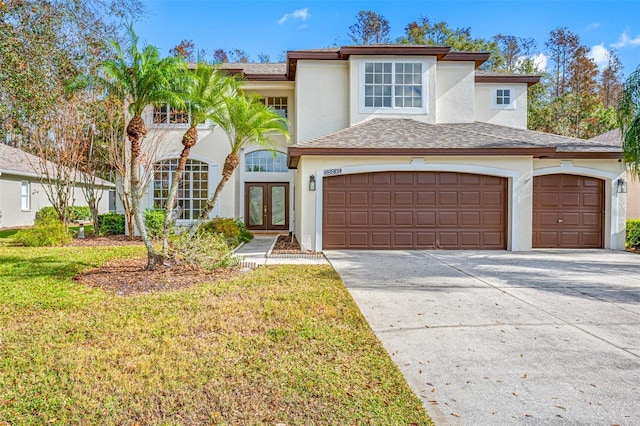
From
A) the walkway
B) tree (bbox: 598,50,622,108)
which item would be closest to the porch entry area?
the walkway

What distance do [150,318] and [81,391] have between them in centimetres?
204

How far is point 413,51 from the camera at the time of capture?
587 inches

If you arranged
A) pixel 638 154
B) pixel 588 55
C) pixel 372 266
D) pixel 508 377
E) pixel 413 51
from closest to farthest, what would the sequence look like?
pixel 508 377, pixel 372 266, pixel 638 154, pixel 413 51, pixel 588 55

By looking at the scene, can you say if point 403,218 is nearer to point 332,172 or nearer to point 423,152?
point 423,152

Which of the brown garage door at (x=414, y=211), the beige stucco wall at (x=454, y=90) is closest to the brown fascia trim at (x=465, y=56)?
the beige stucco wall at (x=454, y=90)

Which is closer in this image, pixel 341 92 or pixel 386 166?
pixel 386 166

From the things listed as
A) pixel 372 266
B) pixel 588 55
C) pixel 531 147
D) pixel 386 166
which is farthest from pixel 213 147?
pixel 588 55

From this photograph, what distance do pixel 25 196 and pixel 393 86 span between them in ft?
67.0

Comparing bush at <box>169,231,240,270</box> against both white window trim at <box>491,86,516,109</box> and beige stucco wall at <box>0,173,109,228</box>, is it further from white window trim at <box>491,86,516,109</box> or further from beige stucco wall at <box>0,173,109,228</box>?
beige stucco wall at <box>0,173,109,228</box>

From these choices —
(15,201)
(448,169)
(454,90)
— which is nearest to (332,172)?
(448,169)

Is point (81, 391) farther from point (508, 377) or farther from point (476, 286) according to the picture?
point (476, 286)

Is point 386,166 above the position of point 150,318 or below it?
above

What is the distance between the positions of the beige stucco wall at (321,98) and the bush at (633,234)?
33.3 feet

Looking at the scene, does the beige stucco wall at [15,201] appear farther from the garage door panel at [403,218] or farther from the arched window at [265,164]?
the garage door panel at [403,218]
